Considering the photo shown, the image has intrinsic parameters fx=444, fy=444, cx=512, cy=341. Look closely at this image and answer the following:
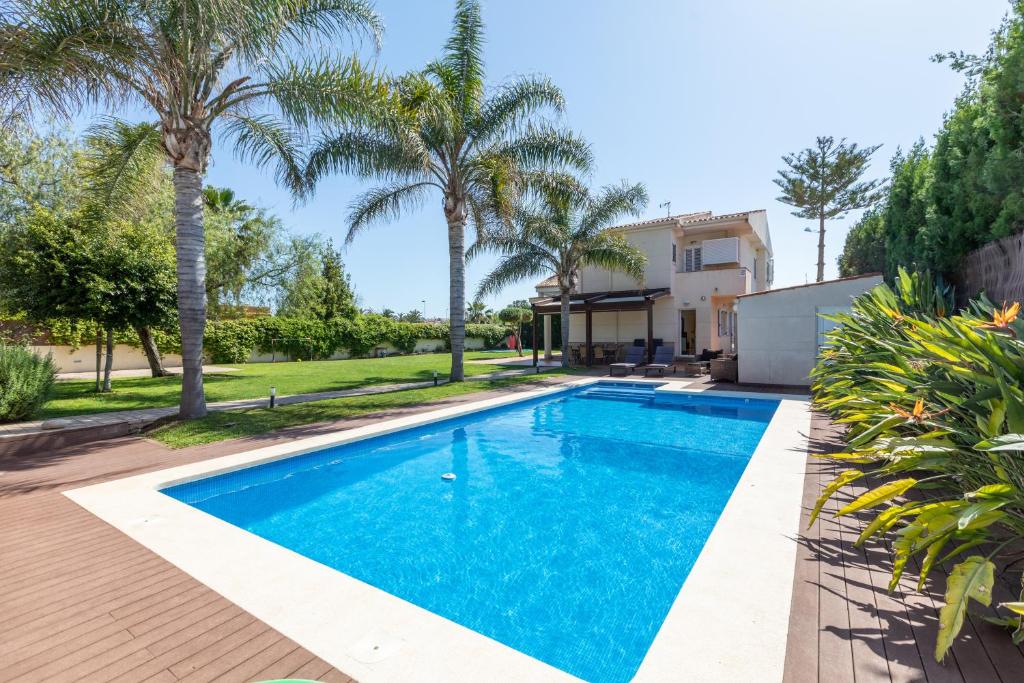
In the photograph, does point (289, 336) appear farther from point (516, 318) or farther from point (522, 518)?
point (522, 518)

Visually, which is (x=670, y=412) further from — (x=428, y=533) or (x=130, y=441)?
(x=130, y=441)

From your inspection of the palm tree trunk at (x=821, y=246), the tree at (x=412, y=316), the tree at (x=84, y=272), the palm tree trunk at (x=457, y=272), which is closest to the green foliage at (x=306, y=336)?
the tree at (x=84, y=272)

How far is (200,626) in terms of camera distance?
9.41 feet

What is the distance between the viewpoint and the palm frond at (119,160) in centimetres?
1057

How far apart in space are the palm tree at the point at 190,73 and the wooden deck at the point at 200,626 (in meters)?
6.39

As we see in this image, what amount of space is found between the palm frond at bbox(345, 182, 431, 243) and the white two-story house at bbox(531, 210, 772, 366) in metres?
9.70

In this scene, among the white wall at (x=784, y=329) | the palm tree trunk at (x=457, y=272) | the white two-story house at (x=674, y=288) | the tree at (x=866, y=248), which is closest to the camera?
the white wall at (x=784, y=329)

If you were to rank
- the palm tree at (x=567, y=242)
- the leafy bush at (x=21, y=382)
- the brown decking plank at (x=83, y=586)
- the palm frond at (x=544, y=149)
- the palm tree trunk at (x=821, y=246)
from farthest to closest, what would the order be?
1. the palm tree trunk at (x=821, y=246)
2. the palm tree at (x=567, y=242)
3. the palm frond at (x=544, y=149)
4. the leafy bush at (x=21, y=382)
5. the brown decking plank at (x=83, y=586)

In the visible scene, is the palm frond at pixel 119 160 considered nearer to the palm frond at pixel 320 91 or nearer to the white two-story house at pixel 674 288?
the palm frond at pixel 320 91

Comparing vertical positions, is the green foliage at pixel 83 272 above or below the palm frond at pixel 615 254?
below

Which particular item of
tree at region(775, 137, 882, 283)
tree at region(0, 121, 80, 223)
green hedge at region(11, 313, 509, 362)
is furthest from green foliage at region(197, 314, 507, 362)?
tree at region(775, 137, 882, 283)

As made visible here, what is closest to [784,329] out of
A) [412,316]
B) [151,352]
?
[151,352]

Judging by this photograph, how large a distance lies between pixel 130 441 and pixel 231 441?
6.63ft

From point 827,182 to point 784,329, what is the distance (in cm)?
2245
